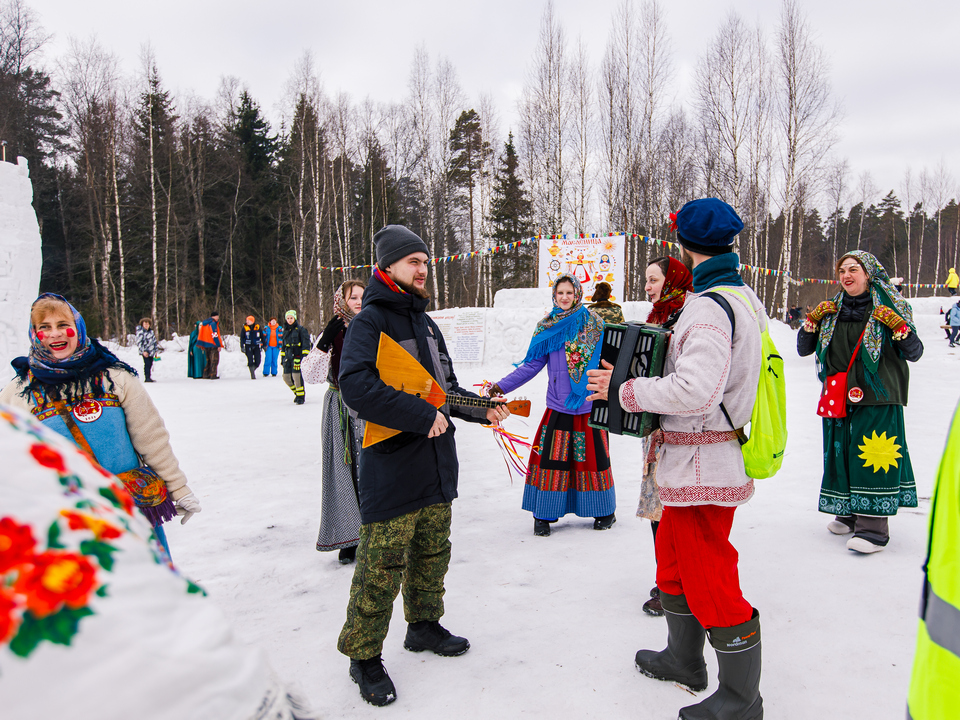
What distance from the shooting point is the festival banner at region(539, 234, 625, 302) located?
13.5 m

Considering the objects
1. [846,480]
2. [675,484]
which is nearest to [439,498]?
[675,484]

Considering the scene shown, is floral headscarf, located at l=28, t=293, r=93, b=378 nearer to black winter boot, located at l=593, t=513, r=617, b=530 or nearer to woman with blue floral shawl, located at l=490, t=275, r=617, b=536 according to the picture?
woman with blue floral shawl, located at l=490, t=275, r=617, b=536

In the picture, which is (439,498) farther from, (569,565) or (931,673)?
(931,673)

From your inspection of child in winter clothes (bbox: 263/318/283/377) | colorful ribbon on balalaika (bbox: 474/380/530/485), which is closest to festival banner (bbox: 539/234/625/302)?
child in winter clothes (bbox: 263/318/283/377)

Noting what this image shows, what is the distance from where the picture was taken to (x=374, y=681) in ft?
7.34

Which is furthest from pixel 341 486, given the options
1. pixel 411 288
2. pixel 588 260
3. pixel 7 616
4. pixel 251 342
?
pixel 251 342

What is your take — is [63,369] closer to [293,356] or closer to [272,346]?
[293,356]

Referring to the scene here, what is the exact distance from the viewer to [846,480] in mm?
3625

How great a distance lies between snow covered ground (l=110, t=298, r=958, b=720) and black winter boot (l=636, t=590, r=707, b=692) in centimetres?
6

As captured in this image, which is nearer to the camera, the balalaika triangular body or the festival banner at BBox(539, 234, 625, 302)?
the balalaika triangular body

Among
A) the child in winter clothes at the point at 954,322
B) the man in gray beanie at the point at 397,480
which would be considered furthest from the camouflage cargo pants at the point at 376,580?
the child in winter clothes at the point at 954,322

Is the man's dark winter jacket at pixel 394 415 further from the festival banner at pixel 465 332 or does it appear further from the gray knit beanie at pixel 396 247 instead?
the festival banner at pixel 465 332

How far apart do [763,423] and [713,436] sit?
17 cm

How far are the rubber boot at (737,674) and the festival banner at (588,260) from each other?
38.3 feet
